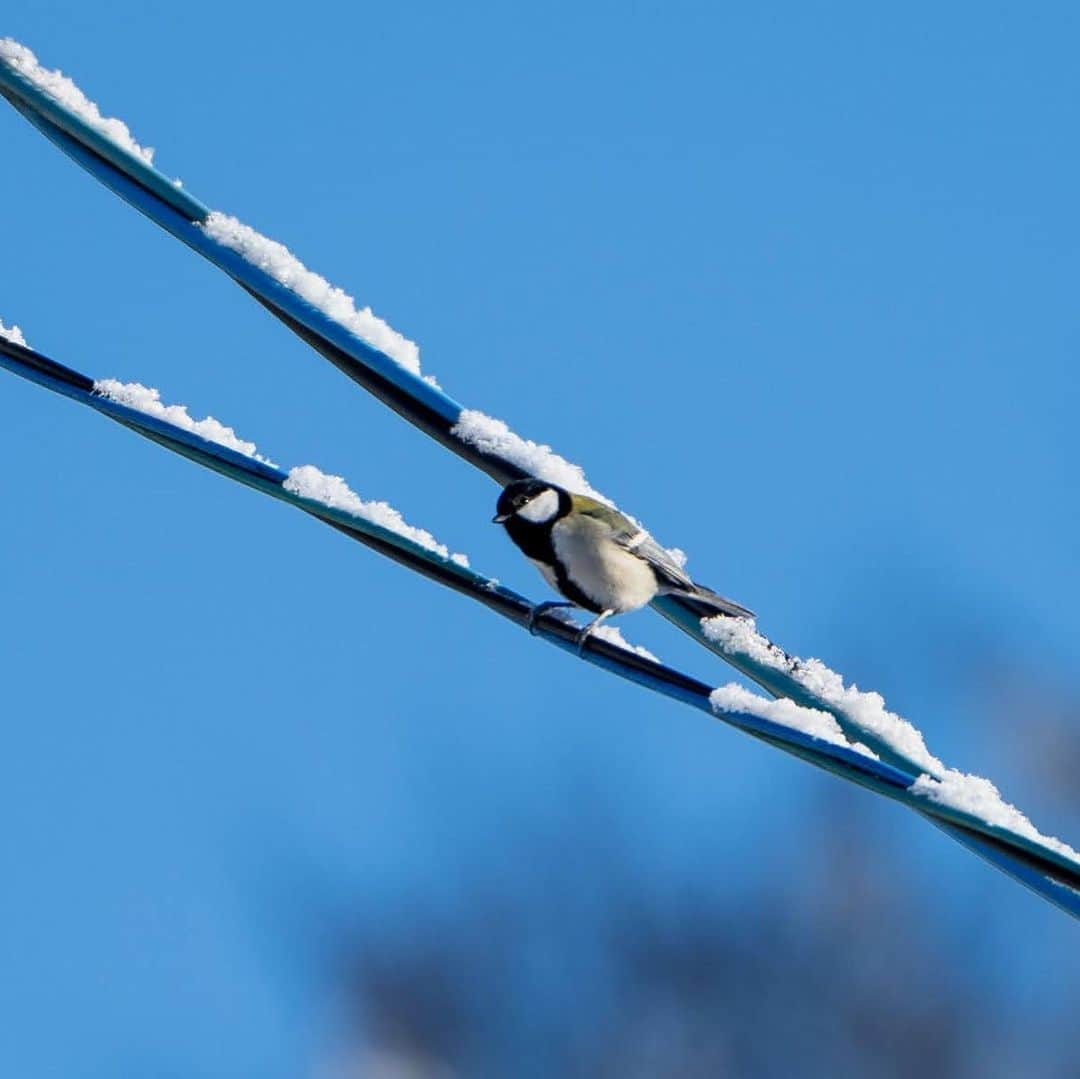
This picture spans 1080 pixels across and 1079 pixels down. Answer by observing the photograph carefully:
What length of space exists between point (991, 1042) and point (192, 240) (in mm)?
→ 10635

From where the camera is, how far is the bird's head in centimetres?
362

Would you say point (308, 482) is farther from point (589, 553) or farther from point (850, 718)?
point (589, 553)

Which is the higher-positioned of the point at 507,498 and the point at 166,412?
the point at 507,498

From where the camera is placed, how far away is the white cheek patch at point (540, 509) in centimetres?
391

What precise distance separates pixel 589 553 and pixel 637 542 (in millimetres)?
160

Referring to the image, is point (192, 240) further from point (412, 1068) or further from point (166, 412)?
point (412, 1068)

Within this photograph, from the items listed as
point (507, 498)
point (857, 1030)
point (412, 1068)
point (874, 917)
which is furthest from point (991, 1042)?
point (507, 498)

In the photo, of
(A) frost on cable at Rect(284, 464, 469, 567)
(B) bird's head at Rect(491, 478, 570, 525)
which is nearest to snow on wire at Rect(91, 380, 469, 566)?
(A) frost on cable at Rect(284, 464, 469, 567)

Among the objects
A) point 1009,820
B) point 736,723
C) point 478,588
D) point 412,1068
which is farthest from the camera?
point 412,1068

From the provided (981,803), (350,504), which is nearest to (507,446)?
(350,504)

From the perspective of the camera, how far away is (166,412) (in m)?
2.69

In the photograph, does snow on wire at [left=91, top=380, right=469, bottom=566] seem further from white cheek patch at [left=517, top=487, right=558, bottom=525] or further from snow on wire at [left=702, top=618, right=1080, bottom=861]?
white cheek patch at [left=517, top=487, right=558, bottom=525]

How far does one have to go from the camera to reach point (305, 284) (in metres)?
2.68

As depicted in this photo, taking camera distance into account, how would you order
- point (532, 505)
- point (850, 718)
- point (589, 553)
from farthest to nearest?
point (589, 553) → point (532, 505) → point (850, 718)
